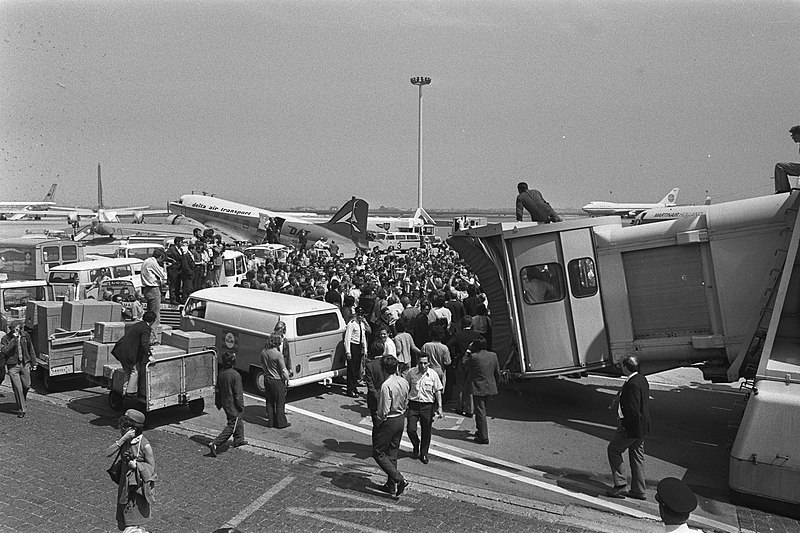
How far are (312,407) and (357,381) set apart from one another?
3.72 ft

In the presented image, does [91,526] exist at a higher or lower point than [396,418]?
lower

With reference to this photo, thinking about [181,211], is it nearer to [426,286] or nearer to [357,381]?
[426,286]

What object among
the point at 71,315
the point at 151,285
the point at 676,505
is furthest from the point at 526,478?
the point at 151,285

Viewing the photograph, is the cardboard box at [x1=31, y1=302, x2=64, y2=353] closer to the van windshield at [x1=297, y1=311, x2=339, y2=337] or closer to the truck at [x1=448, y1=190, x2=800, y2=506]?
the van windshield at [x1=297, y1=311, x2=339, y2=337]

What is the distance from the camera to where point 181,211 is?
45094 mm

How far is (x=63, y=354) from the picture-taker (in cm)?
1102

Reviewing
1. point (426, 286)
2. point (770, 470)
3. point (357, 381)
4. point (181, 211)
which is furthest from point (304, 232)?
point (770, 470)

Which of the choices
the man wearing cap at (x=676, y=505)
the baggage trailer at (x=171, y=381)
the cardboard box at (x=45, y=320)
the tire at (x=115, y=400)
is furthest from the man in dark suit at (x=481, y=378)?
the cardboard box at (x=45, y=320)

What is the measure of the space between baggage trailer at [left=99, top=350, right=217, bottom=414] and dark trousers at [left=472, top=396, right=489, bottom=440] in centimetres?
448

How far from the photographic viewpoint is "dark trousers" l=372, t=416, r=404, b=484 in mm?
7156

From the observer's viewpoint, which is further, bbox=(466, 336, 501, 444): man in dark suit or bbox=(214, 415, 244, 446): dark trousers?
bbox=(466, 336, 501, 444): man in dark suit

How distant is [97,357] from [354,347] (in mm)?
4501

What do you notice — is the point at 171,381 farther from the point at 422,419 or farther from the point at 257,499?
the point at 422,419

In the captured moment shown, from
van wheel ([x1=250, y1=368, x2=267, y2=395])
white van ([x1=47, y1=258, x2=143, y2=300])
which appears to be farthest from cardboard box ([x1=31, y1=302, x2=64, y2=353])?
white van ([x1=47, y1=258, x2=143, y2=300])
